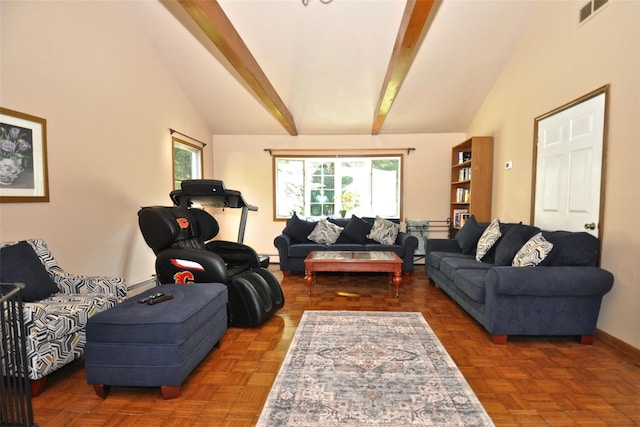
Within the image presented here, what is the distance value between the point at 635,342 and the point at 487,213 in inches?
98.6

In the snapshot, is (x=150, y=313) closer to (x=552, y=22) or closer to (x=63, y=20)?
(x=63, y=20)

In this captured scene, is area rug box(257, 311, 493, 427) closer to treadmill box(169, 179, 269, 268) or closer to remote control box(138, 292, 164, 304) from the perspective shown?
remote control box(138, 292, 164, 304)

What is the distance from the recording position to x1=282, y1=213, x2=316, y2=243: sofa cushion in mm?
4820

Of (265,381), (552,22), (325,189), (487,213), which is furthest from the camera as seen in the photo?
(325,189)

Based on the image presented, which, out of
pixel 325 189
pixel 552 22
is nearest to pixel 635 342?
pixel 552 22

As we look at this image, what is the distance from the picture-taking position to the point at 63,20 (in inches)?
104

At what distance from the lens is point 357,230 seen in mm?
4836

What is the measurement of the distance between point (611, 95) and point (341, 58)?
2701 millimetres

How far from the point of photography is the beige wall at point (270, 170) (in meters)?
5.48

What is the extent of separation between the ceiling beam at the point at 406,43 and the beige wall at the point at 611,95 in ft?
4.26

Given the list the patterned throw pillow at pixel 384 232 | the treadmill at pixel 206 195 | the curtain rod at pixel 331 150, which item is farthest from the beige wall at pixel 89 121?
the patterned throw pillow at pixel 384 232

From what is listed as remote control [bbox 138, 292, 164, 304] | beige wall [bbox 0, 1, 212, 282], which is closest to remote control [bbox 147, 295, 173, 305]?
remote control [bbox 138, 292, 164, 304]

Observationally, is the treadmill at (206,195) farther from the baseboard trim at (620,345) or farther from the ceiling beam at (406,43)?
the baseboard trim at (620,345)

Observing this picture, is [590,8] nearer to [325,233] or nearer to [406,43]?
[406,43]
